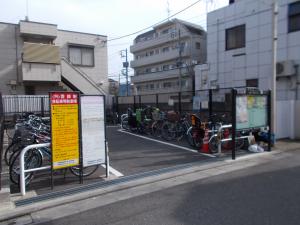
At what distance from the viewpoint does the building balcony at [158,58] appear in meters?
39.1

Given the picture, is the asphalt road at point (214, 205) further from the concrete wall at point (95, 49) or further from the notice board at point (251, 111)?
the concrete wall at point (95, 49)

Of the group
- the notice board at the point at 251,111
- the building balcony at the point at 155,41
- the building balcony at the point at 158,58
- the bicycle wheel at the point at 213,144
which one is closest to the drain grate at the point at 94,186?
the bicycle wheel at the point at 213,144

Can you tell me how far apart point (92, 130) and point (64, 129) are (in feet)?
2.06

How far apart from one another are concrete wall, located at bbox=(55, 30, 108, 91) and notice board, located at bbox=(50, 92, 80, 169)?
18102 mm

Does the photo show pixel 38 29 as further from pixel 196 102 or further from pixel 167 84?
pixel 167 84

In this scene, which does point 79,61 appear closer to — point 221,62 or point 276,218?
point 221,62

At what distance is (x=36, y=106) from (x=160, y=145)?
11485 millimetres

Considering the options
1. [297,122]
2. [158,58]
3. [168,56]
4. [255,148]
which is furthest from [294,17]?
[158,58]

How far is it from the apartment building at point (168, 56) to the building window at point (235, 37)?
18.6 meters

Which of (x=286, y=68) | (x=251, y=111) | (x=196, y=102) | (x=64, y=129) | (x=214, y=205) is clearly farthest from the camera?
(x=286, y=68)

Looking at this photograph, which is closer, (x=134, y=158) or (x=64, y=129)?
(x=64, y=129)

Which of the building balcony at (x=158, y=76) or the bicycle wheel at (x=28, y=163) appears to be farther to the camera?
the building balcony at (x=158, y=76)

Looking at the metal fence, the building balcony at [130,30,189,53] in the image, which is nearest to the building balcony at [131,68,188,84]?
the building balcony at [130,30,189,53]

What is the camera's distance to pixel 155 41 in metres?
43.4
